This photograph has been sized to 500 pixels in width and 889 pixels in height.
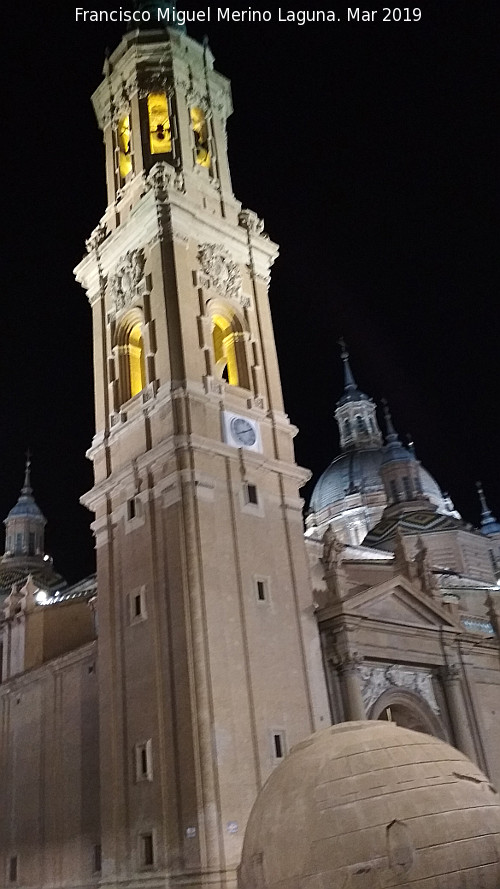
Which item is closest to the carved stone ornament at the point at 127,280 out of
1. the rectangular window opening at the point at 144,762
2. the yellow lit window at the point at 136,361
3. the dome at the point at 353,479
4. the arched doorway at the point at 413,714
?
the yellow lit window at the point at 136,361

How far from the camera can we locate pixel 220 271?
2880cm

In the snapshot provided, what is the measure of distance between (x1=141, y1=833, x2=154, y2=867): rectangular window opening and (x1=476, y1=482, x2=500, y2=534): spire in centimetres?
4570

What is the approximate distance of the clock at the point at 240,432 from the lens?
25.5 metres

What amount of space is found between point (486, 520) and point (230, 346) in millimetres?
42236

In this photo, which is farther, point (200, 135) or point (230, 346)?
point (200, 135)

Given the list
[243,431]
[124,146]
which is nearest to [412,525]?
[243,431]

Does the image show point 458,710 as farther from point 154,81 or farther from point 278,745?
point 154,81

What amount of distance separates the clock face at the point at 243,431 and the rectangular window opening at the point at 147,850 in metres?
11.1

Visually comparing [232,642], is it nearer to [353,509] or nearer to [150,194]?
[150,194]

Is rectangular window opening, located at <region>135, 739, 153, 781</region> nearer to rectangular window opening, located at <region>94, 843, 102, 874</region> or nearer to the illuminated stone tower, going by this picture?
the illuminated stone tower

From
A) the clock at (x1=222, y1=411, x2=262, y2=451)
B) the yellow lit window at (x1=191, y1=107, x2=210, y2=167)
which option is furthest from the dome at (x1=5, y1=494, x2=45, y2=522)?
the clock at (x1=222, y1=411, x2=262, y2=451)

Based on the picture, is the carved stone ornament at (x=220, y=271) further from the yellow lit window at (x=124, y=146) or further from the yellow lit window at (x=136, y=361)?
the yellow lit window at (x=124, y=146)

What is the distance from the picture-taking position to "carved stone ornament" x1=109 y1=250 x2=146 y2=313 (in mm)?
28625

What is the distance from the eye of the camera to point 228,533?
23641 mm
